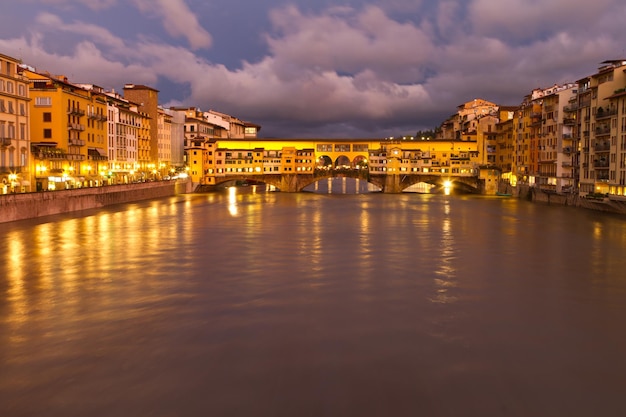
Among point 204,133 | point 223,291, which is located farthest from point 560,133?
point 204,133

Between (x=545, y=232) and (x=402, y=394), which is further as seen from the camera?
(x=545, y=232)

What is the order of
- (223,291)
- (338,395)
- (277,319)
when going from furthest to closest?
(223,291), (277,319), (338,395)

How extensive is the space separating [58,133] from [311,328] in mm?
46162

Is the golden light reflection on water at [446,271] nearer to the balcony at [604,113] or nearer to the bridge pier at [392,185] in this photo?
the balcony at [604,113]

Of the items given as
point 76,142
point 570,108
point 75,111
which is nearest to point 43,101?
point 75,111

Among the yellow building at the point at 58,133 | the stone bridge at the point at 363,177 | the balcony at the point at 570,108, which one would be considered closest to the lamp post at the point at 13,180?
the yellow building at the point at 58,133

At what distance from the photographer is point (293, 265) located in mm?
24391

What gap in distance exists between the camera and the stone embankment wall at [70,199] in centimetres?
3838

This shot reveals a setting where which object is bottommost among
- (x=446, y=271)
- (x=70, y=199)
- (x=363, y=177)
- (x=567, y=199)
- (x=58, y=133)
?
(x=446, y=271)

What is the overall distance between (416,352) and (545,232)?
2583 cm

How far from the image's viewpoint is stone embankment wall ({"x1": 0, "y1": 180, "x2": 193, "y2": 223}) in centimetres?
3838

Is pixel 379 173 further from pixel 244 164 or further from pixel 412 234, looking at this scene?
pixel 412 234

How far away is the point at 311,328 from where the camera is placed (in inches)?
594

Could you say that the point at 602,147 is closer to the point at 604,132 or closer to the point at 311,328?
the point at 604,132
